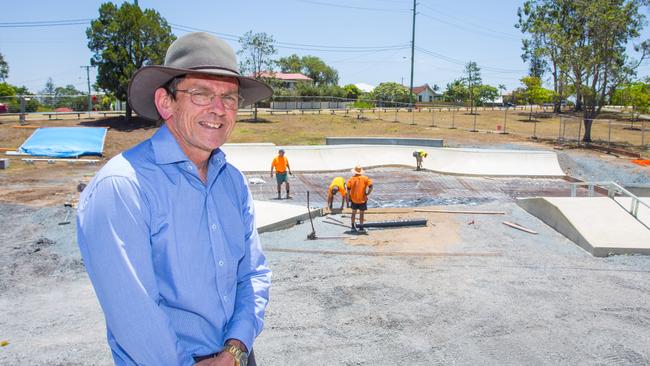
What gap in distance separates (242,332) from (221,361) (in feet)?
0.56

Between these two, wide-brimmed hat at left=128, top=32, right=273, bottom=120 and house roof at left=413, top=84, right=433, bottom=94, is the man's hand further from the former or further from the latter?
house roof at left=413, top=84, right=433, bottom=94

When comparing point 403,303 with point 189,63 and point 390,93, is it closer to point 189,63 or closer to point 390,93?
point 189,63

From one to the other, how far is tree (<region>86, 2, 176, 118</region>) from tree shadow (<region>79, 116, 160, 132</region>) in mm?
2086

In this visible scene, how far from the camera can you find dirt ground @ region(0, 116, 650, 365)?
217 inches

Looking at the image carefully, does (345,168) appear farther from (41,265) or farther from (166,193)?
(166,193)

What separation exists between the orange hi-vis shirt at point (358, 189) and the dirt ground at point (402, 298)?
3.29 feet

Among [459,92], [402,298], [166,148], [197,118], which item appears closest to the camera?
[166,148]

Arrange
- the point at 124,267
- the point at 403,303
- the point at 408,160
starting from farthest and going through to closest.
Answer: the point at 408,160, the point at 403,303, the point at 124,267

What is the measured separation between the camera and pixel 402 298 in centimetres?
718

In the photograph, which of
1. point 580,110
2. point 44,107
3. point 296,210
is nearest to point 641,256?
point 296,210

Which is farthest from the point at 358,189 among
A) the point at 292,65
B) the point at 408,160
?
the point at 292,65

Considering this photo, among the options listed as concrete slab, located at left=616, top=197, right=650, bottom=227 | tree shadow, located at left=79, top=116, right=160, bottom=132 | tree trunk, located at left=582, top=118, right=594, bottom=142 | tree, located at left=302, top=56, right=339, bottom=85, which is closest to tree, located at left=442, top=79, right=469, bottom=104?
tree, located at left=302, top=56, right=339, bottom=85

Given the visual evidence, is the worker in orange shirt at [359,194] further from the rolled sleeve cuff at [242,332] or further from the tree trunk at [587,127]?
the tree trunk at [587,127]

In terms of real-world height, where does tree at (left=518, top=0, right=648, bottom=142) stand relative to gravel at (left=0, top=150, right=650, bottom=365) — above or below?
above
